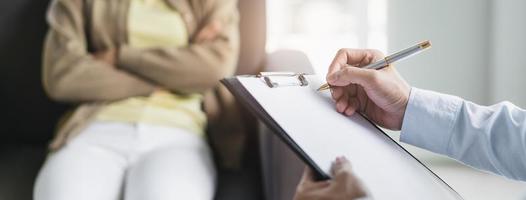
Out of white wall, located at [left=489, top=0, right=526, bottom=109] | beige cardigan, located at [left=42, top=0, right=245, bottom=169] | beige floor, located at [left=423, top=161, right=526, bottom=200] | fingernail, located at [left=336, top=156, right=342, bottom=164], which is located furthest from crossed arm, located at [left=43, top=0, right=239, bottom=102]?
white wall, located at [left=489, top=0, right=526, bottom=109]

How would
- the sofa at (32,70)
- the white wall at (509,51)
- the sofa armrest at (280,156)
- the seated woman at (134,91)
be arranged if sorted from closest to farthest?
the sofa armrest at (280,156) < the seated woman at (134,91) < the sofa at (32,70) < the white wall at (509,51)

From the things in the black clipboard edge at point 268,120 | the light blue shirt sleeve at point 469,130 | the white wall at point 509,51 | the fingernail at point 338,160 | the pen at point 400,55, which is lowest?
the white wall at point 509,51

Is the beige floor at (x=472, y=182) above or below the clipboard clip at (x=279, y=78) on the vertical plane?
below

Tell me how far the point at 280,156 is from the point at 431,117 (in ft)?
1.25

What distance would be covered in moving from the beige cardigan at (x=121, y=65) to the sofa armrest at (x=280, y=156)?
70 mm

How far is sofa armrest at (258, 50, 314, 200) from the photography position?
33.6 inches

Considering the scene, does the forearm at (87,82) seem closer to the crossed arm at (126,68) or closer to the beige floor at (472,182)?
the crossed arm at (126,68)

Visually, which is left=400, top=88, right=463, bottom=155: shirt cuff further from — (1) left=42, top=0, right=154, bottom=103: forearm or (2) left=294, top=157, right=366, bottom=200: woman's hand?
(1) left=42, top=0, right=154, bottom=103: forearm

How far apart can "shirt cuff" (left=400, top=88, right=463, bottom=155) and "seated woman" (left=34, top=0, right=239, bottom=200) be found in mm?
426

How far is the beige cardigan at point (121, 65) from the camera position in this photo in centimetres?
111

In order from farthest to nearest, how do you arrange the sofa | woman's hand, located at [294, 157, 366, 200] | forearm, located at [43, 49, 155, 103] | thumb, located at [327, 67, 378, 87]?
the sofa, forearm, located at [43, 49, 155, 103], thumb, located at [327, 67, 378, 87], woman's hand, located at [294, 157, 366, 200]

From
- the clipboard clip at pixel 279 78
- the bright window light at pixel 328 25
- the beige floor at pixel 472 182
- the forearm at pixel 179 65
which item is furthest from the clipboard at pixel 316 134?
the bright window light at pixel 328 25

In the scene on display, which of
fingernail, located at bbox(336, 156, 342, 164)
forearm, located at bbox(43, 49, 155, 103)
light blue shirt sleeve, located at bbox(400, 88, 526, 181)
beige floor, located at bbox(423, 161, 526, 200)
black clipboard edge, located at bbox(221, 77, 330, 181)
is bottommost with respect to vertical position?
beige floor, located at bbox(423, 161, 526, 200)

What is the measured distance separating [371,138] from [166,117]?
2.05 ft
